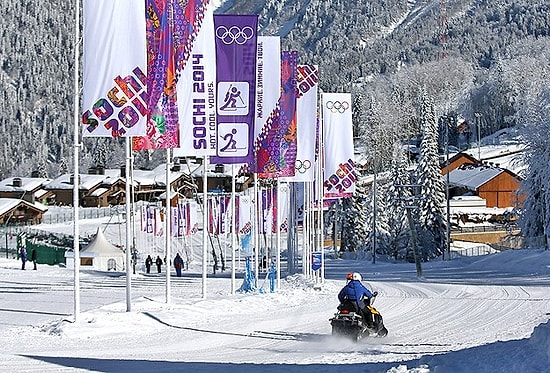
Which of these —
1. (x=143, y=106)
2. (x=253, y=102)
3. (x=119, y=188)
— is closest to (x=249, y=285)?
(x=253, y=102)

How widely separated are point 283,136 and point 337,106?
5.89 meters

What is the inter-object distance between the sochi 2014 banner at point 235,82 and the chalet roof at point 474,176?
86.7 meters

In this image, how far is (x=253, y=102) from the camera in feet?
80.3

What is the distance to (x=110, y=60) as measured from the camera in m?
18.6

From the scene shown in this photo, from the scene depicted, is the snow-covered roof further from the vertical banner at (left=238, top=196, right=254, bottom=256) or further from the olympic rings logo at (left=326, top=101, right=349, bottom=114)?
the olympic rings logo at (left=326, top=101, right=349, bottom=114)

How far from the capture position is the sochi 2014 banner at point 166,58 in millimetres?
21094

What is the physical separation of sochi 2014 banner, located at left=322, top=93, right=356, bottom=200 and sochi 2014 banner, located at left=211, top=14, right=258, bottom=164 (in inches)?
376

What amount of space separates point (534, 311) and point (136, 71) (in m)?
14.0

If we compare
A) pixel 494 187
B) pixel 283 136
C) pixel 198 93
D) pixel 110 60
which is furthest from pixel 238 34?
pixel 494 187

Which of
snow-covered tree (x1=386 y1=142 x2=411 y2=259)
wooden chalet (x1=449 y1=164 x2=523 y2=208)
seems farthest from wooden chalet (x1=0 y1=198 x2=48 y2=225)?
wooden chalet (x1=449 y1=164 x2=523 y2=208)

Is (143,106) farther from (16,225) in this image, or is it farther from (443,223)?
(16,225)

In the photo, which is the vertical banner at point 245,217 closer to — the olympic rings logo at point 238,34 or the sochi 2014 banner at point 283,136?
the sochi 2014 banner at point 283,136

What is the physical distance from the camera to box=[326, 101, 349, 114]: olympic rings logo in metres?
33.5

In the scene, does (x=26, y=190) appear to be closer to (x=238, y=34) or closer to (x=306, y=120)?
(x=306, y=120)
